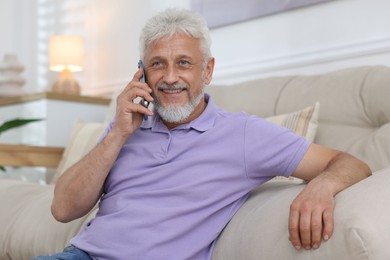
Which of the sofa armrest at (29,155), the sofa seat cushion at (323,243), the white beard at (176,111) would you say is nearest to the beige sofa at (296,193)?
the sofa seat cushion at (323,243)

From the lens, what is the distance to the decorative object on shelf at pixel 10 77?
4.10m

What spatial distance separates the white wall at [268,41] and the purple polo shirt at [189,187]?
3.38 feet

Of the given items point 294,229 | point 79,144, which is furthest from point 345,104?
point 79,144

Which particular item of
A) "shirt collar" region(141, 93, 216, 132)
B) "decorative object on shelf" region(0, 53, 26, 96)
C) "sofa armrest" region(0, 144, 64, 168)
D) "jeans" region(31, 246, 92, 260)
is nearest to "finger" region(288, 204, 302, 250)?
"shirt collar" region(141, 93, 216, 132)

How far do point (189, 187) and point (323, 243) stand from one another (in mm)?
445

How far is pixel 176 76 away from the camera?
1614 millimetres

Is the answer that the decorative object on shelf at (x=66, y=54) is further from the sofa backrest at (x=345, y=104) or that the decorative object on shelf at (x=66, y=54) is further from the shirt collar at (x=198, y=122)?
the shirt collar at (x=198, y=122)

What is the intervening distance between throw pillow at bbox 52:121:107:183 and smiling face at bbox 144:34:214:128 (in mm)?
1236

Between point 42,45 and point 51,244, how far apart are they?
2.89 m

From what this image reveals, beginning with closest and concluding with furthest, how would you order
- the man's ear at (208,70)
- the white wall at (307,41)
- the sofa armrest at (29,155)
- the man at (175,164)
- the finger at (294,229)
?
the finger at (294,229) < the man at (175,164) < the man's ear at (208,70) < the white wall at (307,41) < the sofa armrest at (29,155)

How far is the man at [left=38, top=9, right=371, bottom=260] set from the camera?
1462mm

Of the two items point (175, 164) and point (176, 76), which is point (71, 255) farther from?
point (176, 76)

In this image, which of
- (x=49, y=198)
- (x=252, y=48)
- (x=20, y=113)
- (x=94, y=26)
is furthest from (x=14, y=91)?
(x=49, y=198)

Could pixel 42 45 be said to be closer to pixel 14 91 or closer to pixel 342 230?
pixel 14 91
